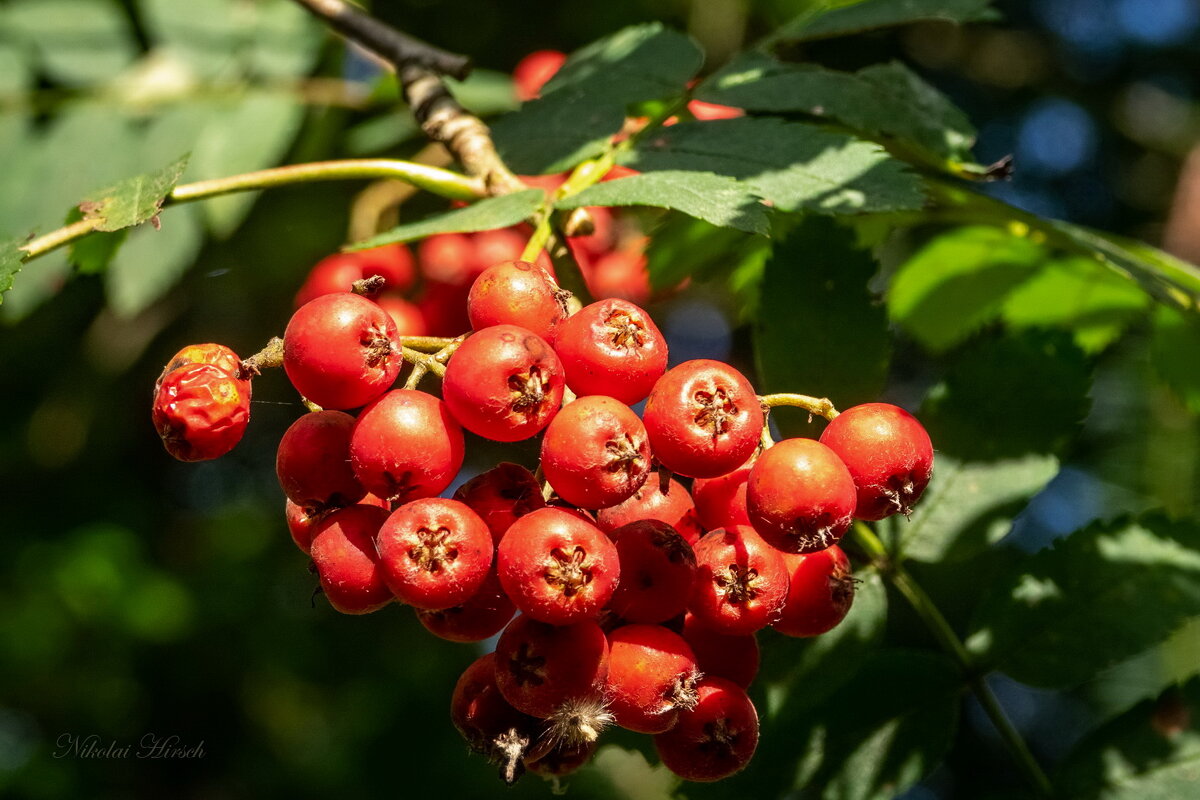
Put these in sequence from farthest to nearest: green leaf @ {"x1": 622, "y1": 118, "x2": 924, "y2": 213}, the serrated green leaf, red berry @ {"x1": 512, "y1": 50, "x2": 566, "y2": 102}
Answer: red berry @ {"x1": 512, "y1": 50, "x2": 566, "y2": 102} < the serrated green leaf < green leaf @ {"x1": 622, "y1": 118, "x2": 924, "y2": 213}

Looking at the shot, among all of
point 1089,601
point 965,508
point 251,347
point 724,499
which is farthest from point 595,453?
point 251,347

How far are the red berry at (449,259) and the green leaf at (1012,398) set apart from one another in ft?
2.85

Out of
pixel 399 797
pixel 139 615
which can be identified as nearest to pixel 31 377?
pixel 139 615

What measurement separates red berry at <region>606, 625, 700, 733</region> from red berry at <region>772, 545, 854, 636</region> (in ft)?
0.45

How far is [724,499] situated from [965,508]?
0.47m

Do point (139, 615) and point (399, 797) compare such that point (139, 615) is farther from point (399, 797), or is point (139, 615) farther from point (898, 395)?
point (898, 395)

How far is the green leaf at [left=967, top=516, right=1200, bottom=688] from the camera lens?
1.36 m

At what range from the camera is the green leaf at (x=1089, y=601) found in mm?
1364

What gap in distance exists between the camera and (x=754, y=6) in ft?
9.55

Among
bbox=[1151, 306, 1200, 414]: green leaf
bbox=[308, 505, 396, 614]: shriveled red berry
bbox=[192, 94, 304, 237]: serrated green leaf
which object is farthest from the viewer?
bbox=[192, 94, 304, 237]: serrated green leaf

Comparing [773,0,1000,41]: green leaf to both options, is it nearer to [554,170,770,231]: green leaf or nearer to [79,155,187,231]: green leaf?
[554,170,770,231]: green leaf

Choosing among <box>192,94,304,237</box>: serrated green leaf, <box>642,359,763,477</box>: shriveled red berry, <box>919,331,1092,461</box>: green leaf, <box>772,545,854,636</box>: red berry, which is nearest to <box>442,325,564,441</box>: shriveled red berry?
<box>642,359,763,477</box>: shriveled red berry

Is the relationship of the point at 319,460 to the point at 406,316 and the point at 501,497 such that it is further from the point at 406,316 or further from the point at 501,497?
the point at 406,316

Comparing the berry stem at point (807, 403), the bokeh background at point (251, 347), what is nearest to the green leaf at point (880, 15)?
the bokeh background at point (251, 347)
